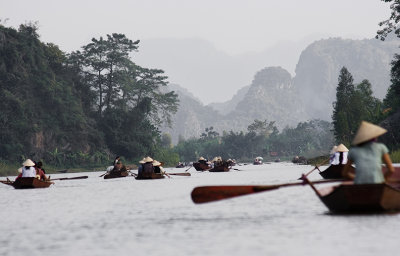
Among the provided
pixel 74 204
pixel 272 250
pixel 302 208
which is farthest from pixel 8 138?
pixel 272 250

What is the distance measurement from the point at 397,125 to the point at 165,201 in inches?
1381

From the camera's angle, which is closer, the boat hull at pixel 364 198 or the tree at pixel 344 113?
the boat hull at pixel 364 198

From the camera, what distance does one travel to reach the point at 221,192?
1320 centimetres

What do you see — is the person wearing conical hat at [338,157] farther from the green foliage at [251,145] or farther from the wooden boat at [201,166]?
the green foliage at [251,145]

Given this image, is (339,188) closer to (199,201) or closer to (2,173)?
(199,201)

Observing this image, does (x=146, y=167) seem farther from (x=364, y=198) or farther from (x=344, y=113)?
(x=344, y=113)

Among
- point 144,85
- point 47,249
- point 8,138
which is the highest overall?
point 144,85

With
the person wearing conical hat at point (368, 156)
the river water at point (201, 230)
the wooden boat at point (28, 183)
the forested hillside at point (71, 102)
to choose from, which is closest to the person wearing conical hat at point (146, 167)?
the wooden boat at point (28, 183)

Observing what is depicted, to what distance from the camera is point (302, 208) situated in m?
15.3

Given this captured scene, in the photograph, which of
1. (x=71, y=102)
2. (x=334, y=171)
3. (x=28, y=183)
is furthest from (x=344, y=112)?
(x=28, y=183)

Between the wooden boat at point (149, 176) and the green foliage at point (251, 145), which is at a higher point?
the green foliage at point (251, 145)

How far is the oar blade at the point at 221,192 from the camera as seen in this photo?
12.8m

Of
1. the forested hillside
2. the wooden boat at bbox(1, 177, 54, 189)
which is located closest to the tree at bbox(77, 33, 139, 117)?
the forested hillside

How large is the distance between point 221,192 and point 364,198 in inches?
109
